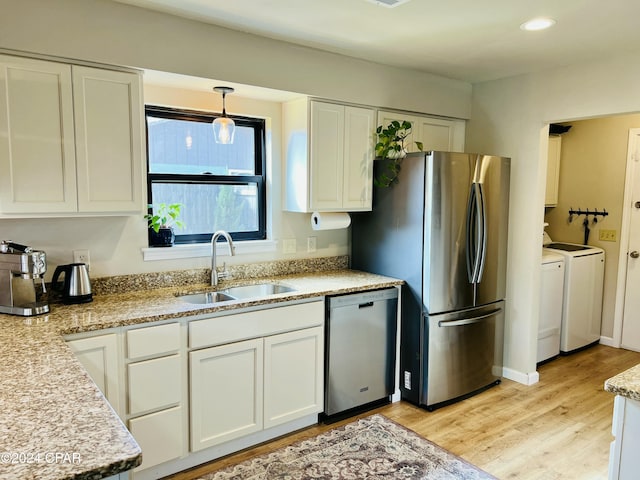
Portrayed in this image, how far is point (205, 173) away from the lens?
10.2 ft

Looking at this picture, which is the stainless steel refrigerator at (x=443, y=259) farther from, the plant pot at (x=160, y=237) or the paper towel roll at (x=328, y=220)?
the plant pot at (x=160, y=237)

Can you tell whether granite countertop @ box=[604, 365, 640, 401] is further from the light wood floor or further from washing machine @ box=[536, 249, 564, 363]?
washing machine @ box=[536, 249, 564, 363]

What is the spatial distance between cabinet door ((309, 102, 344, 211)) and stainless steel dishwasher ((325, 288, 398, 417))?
70cm

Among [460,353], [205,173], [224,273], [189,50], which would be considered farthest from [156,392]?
[460,353]

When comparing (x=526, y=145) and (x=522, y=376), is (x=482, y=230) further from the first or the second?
(x=522, y=376)

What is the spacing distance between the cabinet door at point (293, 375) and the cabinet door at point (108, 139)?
113 centimetres

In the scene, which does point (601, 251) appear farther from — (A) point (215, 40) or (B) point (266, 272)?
(A) point (215, 40)

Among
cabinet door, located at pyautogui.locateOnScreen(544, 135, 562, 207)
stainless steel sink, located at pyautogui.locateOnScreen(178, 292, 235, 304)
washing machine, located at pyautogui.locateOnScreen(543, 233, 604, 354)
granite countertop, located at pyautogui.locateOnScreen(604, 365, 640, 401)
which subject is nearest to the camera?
granite countertop, located at pyautogui.locateOnScreen(604, 365, 640, 401)

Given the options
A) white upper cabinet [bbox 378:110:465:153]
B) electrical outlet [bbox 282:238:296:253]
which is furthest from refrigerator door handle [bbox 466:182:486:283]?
electrical outlet [bbox 282:238:296:253]

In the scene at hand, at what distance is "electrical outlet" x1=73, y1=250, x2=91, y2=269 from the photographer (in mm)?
2551

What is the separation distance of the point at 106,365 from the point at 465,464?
6.37 feet

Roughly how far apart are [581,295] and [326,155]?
9.56 ft

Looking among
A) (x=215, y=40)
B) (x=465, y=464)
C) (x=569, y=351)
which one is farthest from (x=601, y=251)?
(x=215, y=40)

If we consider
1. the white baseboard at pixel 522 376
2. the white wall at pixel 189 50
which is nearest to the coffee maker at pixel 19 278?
the white wall at pixel 189 50
